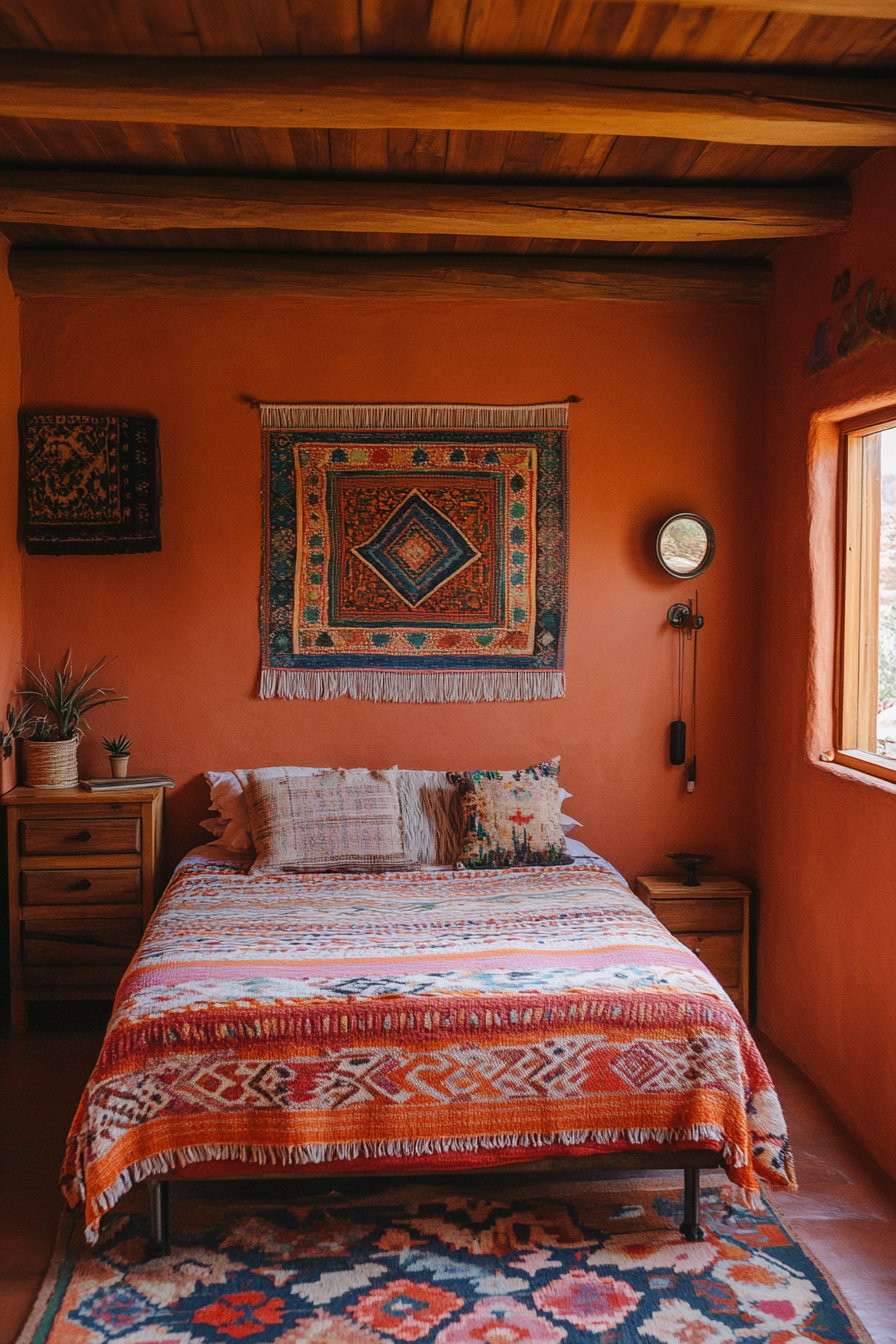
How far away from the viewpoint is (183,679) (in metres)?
4.04

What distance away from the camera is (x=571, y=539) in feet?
13.4

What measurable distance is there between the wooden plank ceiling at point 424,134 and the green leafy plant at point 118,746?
1.89m

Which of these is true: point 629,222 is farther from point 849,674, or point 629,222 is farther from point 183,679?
point 183,679

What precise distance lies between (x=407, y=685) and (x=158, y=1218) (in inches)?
85.7

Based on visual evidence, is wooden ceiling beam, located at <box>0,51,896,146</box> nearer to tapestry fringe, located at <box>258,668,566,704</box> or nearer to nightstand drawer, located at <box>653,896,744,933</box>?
tapestry fringe, located at <box>258,668,566,704</box>

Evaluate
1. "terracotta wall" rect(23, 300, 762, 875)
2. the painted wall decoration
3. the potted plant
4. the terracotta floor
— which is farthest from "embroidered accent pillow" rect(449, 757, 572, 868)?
the painted wall decoration

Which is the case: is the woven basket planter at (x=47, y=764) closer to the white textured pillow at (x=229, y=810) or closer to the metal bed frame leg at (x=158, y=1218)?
the white textured pillow at (x=229, y=810)

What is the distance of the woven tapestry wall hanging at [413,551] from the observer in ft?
13.2

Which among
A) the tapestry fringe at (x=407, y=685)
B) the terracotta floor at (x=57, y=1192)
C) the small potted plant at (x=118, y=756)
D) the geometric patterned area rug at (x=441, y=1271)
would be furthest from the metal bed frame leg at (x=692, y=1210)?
the small potted plant at (x=118, y=756)

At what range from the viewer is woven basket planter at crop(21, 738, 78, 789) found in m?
3.82

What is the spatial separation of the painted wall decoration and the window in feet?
0.80

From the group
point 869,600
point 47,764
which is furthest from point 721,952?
point 47,764

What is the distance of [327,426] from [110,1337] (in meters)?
3.08

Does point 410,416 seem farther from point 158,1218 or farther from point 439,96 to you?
point 158,1218
